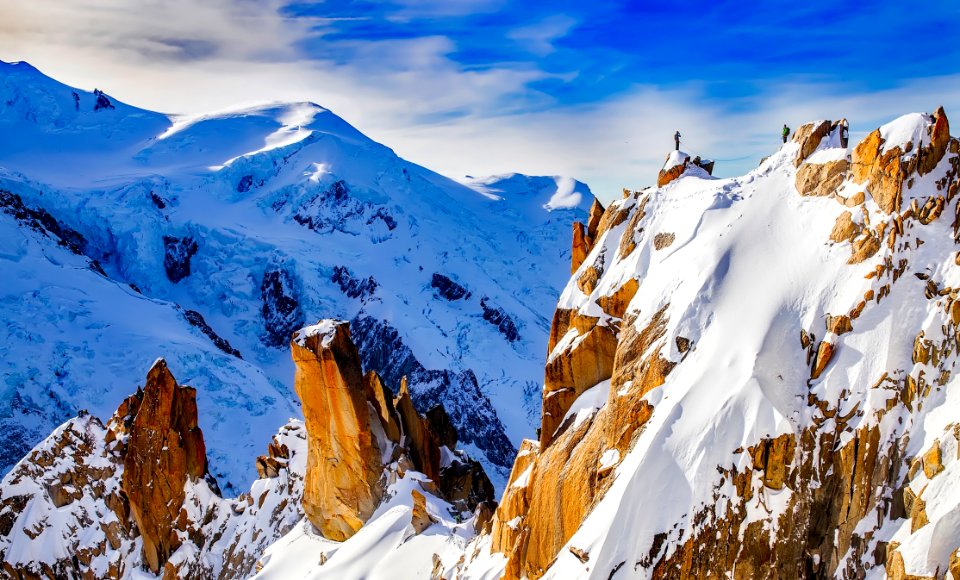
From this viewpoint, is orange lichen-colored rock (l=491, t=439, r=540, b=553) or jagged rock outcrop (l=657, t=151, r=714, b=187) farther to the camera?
jagged rock outcrop (l=657, t=151, r=714, b=187)

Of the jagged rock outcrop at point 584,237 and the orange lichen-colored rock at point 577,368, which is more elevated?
the jagged rock outcrop at point 584,237

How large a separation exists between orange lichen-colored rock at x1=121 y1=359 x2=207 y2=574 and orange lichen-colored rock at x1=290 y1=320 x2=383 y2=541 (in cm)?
1229

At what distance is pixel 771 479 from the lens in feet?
66.9

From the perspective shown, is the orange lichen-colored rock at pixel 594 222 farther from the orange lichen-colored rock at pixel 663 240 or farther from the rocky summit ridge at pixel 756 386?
the orange lichen-colored rock at pixel 663 240

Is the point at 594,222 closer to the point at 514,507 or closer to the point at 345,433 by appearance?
the point at 514,507

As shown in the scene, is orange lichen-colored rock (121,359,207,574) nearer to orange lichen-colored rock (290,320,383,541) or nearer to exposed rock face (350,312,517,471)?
orange lichen-colored rock (290,320,383,541)

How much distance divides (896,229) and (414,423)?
2922 cm

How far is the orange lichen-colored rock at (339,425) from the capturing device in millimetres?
41438

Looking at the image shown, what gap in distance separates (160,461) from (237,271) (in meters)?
91.1

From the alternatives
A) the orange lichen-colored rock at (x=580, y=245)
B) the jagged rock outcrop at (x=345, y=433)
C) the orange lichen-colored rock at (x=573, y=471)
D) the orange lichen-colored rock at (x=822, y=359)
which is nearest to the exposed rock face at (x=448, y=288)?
the jagged rock outcrop at (x=345, y=433)

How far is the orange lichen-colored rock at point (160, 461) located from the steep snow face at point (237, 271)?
24.6 m

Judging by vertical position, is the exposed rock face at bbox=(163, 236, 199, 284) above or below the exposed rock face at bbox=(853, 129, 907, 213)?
below

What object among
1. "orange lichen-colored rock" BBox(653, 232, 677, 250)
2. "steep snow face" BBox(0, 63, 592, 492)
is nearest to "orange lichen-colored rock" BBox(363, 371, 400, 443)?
"orange lichen-colored rock" BBox(653, 232, 677, 250)

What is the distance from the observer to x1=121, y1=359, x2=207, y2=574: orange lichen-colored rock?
4853 centimetres
